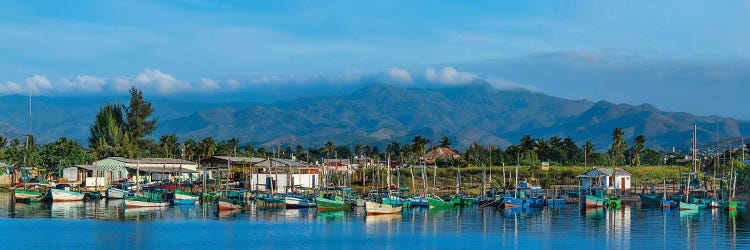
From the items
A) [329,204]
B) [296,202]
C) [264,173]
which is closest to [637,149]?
[264,173]

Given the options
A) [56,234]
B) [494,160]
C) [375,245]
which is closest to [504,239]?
[375,245]

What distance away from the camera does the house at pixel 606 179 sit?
10656cm

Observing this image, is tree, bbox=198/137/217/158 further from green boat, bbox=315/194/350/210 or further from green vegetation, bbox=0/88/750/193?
green boat, bbox=315/194/350/210

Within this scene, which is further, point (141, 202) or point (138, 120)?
point (138, 120)

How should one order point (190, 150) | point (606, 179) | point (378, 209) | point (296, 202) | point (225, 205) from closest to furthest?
point (378, 209), point (225, 205), point (296, 202), point (606, 179), point (190, 150)

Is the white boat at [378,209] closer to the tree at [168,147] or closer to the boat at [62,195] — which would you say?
the boat at [62,195]

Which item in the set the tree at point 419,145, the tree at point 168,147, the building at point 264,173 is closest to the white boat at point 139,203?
the building at point 264,173

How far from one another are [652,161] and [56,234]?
115 metres

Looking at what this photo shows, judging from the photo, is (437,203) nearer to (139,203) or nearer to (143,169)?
(139,203)

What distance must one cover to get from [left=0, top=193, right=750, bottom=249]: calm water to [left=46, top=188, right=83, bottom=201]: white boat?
6.47m

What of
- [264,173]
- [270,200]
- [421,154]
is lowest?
[270,200]

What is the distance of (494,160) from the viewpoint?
13112cm

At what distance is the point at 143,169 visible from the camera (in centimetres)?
11231

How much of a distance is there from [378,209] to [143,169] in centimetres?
4079
